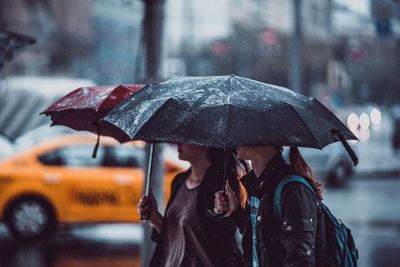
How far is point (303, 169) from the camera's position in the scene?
344cm

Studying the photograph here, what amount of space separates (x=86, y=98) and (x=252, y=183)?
1.25 m

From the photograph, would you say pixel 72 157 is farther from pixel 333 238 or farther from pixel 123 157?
pixel 333 238

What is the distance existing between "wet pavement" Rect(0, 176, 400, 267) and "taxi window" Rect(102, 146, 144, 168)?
1.08 meters

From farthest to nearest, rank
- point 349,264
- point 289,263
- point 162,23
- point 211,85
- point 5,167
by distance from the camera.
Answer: point 5,167
point 162,23
point 211,85
point 349,264
point 289,263

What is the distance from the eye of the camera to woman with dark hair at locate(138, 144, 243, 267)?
3.95m

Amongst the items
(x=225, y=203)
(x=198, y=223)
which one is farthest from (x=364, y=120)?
(x=225, y=203)

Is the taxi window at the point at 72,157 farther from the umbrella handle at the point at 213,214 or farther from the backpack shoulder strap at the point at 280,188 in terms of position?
the backpack shoulder strap at the point at 280,188

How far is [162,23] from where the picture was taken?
20.7 feet

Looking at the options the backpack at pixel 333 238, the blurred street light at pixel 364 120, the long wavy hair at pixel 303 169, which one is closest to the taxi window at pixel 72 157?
the long wavy hair at pixel 303 169

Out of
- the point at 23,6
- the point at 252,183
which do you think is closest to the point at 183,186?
the point at 252,183

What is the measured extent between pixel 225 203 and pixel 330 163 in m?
15.2

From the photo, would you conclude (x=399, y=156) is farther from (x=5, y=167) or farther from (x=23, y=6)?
(x=5, y=167)

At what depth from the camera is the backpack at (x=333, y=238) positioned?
10.8 feet

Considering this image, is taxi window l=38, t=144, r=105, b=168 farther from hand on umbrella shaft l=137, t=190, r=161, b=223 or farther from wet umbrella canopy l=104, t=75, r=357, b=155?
wet umbrella canopy l=104, t=75, r=357, b=155
